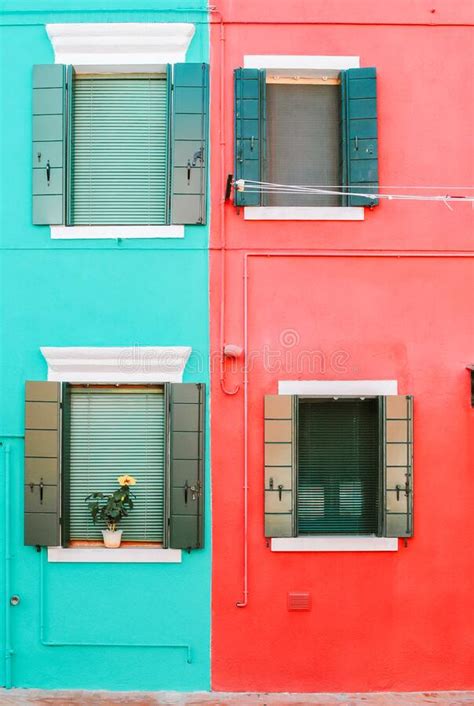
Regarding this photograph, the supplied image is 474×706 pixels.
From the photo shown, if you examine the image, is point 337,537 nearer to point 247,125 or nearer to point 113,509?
point 113,509

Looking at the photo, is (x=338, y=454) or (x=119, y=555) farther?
(x=338, y=454)

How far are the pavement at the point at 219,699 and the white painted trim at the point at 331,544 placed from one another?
1.39 metres

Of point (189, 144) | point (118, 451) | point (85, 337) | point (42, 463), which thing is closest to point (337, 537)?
point (118, 451)

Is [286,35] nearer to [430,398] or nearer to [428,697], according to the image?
[430,398]

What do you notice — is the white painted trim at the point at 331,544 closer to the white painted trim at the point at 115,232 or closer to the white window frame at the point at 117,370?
the white window frame at the point at 117,370

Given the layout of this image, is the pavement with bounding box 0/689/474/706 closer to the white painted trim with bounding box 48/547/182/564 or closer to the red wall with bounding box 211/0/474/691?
the red wall with bounding box 211/0/474/691

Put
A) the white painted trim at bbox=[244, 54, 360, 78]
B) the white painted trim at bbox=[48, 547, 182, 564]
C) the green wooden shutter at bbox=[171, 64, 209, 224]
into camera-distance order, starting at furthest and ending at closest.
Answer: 1. the white painted trim at bbox=[244, 54, 360, 78]
2. the green wooden shutter at bbox=[171, 64, 209, 224]
3. the white painted trim at bbox=[48, 547, 182, 564]

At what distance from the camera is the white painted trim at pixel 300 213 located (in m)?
7.58

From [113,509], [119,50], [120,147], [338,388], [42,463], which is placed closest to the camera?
[113,509]

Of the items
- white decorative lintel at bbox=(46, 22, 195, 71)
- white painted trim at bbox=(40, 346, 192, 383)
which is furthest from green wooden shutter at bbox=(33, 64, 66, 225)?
white painted trim at bbox=(40, 346, 192, 383)

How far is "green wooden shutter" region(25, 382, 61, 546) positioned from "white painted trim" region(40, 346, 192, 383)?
0.23m

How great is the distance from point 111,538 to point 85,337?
197 centimetres

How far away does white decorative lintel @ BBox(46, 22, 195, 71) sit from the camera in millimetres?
7609

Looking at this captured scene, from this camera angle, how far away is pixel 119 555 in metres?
7.45
